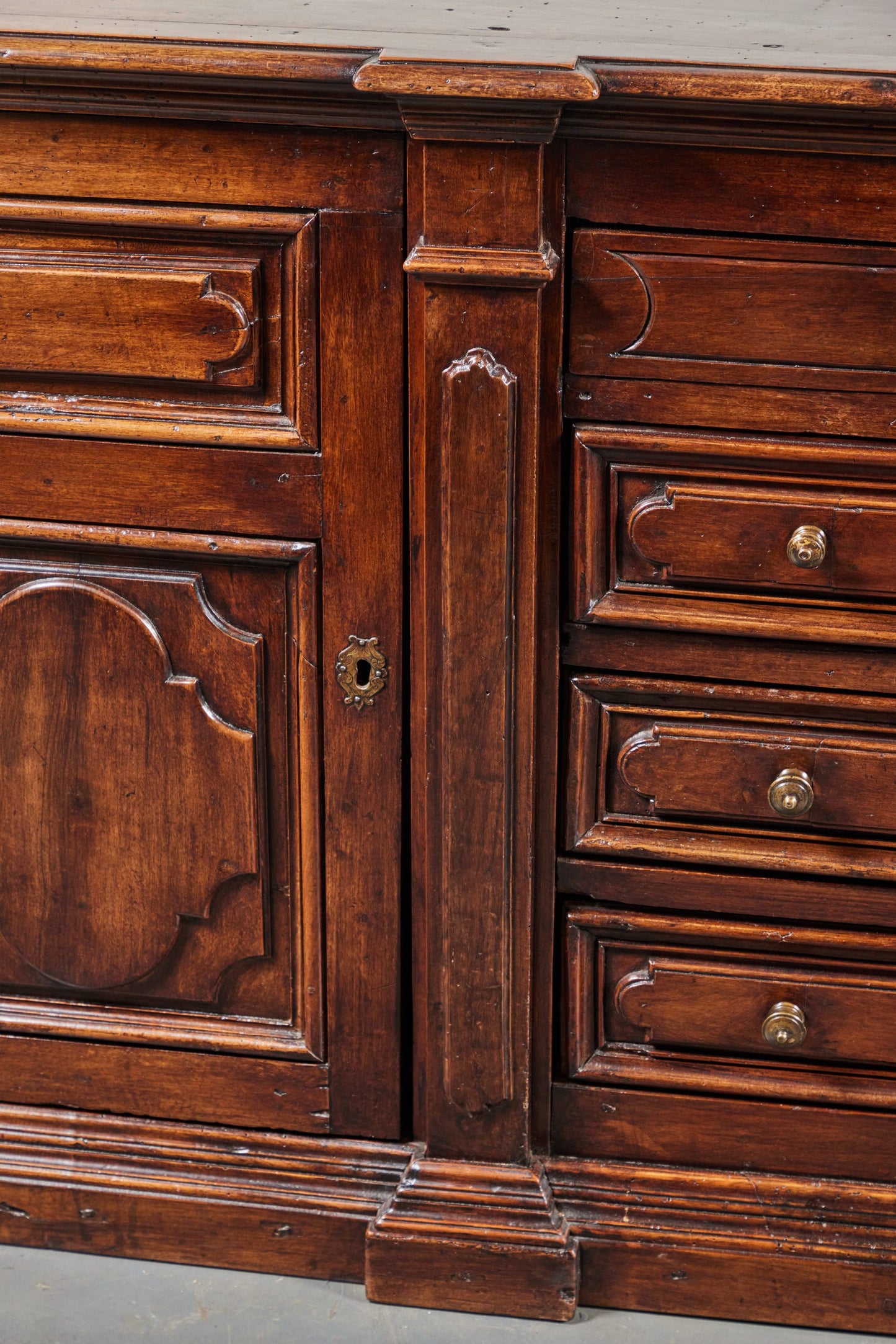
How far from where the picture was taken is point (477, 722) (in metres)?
1.16

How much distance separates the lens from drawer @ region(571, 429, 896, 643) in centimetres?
109

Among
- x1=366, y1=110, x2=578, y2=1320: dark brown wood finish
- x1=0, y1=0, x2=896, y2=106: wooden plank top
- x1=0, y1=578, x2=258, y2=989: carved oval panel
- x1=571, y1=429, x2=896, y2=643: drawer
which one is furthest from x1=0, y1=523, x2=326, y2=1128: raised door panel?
x1=0, y1=0, x2=896, y2=106: wooden plank top

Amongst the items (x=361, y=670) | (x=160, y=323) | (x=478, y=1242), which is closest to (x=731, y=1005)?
(x=478, y=1242)

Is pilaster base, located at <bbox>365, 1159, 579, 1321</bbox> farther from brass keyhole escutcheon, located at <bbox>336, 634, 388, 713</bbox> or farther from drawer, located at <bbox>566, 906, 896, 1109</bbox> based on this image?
brass keyhole escutcheon, located at <bbox>336, 634, 388, 713</bbox>

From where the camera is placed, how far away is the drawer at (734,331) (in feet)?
3.41

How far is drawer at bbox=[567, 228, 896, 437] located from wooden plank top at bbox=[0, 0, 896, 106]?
110 mm

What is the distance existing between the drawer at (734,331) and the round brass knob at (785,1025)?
0.47 metres

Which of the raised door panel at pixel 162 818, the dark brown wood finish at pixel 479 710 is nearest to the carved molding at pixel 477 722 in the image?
the dark brown wood finish at pixel 479 710

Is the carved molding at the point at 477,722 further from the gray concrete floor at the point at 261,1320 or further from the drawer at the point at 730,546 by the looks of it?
the gray concrete floor at the point at 261,1320

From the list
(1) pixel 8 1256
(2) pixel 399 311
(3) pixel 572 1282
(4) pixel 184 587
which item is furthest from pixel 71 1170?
(2) pixel 399 311

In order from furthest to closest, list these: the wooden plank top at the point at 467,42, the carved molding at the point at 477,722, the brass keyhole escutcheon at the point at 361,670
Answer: the brass keyhole escutcheon at the point at 361,670 → the carved molding at the point at 477,722 → the wooden plank top at the point at 467,42

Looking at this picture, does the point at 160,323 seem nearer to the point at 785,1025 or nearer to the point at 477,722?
the point at 477,722

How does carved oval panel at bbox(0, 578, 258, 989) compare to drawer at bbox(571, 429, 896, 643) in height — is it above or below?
below

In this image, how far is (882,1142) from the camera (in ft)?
4.10
